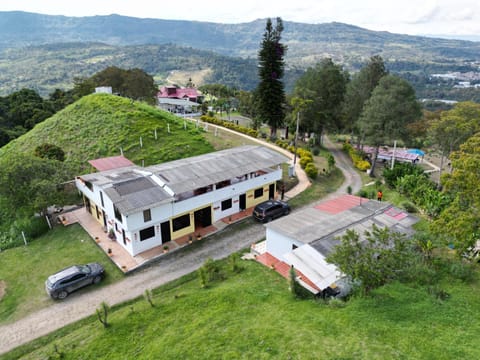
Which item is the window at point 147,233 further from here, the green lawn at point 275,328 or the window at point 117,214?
the green lawn at point 275,328

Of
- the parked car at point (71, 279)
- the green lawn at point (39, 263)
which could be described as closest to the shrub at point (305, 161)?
the green lawn at point (39, 263)

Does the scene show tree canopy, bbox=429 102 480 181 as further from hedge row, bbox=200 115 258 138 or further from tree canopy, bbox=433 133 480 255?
hedge row, bbox=200 115 258 138

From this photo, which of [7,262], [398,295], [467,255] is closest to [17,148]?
[7,262]

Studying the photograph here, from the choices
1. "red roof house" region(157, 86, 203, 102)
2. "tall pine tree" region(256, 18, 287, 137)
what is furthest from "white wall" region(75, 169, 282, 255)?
"red roof house" region(157, 86, 203, 102)

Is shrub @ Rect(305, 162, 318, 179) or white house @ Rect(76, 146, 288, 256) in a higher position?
white house @ Rect(76, 146, 288, 256)

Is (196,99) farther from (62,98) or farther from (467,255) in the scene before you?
(467,255)

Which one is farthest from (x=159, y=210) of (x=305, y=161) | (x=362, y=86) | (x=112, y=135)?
(x=362, y=86)
